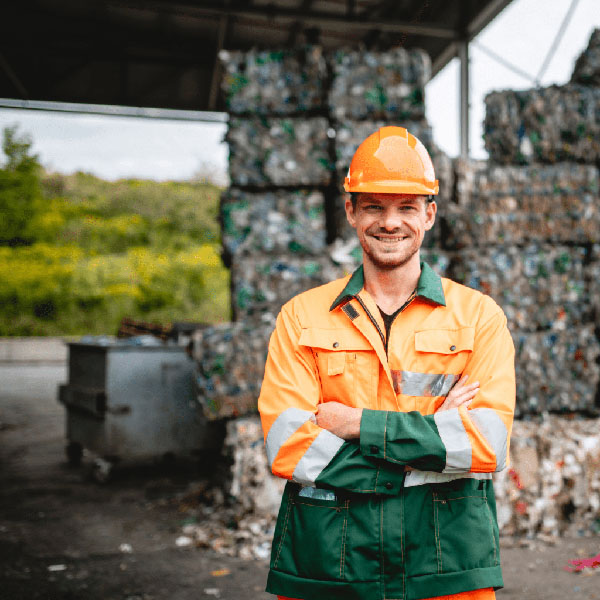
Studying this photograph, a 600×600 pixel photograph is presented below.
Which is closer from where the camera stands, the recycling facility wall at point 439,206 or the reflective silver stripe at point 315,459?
the reflective silver stripe at point 315,459

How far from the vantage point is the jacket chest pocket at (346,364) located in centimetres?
181

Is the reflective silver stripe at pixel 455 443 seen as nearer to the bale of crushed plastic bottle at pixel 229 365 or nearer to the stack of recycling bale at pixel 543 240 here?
the bale of crushed plastic bottle at pixel 229 365

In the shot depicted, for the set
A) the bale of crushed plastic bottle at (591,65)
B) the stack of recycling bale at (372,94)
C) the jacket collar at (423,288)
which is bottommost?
the jacket collar at (423,288)

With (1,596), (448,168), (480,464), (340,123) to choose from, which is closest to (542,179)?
(448,168)

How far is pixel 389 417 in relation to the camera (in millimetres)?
1686

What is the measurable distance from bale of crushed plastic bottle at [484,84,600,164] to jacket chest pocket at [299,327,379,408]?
317 cm

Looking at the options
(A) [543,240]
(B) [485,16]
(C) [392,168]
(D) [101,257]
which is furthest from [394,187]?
(D) [101,257]

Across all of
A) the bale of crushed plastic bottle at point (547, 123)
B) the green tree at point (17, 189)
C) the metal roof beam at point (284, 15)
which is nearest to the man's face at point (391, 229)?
the bale of crushed plastic bottle at point (547, 123)

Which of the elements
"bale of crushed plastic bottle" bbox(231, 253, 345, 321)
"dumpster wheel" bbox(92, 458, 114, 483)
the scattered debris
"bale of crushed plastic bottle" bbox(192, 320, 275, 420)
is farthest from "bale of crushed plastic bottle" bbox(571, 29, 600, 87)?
"dumpster wheel" bbox(92, 458, 114, 483)

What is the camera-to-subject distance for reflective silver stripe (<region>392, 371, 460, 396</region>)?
1.81 metres

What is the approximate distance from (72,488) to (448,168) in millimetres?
4224

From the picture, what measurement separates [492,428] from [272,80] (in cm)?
335

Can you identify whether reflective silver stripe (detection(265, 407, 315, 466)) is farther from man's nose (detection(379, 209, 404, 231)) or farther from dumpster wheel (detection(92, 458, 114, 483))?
dumpster wheel (detection(92, 458, 114, 483))

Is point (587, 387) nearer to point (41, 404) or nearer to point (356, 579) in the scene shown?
point (356, 579)
